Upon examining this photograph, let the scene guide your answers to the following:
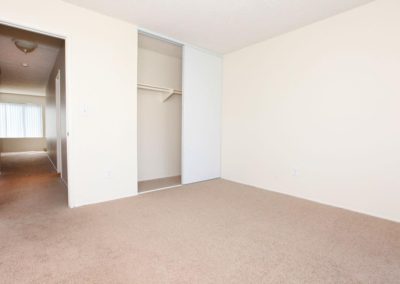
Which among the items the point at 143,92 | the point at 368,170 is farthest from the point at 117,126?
the point at 368,170

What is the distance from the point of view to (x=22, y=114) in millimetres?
8891

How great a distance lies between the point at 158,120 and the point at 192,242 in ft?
9.48

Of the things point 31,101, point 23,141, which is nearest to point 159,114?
point 31,101

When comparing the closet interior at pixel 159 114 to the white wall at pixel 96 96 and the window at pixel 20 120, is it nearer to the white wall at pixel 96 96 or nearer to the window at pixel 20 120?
the white wall at pixel 96 96

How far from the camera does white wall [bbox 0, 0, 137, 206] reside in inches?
105

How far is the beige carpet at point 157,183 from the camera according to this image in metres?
3.73

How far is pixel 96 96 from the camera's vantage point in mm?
2938

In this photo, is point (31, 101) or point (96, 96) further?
point (31, 101)

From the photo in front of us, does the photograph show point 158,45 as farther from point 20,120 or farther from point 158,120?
point 20,120

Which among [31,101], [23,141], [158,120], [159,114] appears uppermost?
[31,101]

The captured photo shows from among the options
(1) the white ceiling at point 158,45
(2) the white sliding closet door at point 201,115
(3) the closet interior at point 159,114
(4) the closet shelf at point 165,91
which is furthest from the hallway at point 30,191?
(1) the white ceiling at point 158,45

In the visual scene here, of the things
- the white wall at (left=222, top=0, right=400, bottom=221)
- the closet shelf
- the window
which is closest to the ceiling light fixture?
the closet shelf

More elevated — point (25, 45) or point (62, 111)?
point (25, 45)

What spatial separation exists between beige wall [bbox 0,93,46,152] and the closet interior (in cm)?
771
